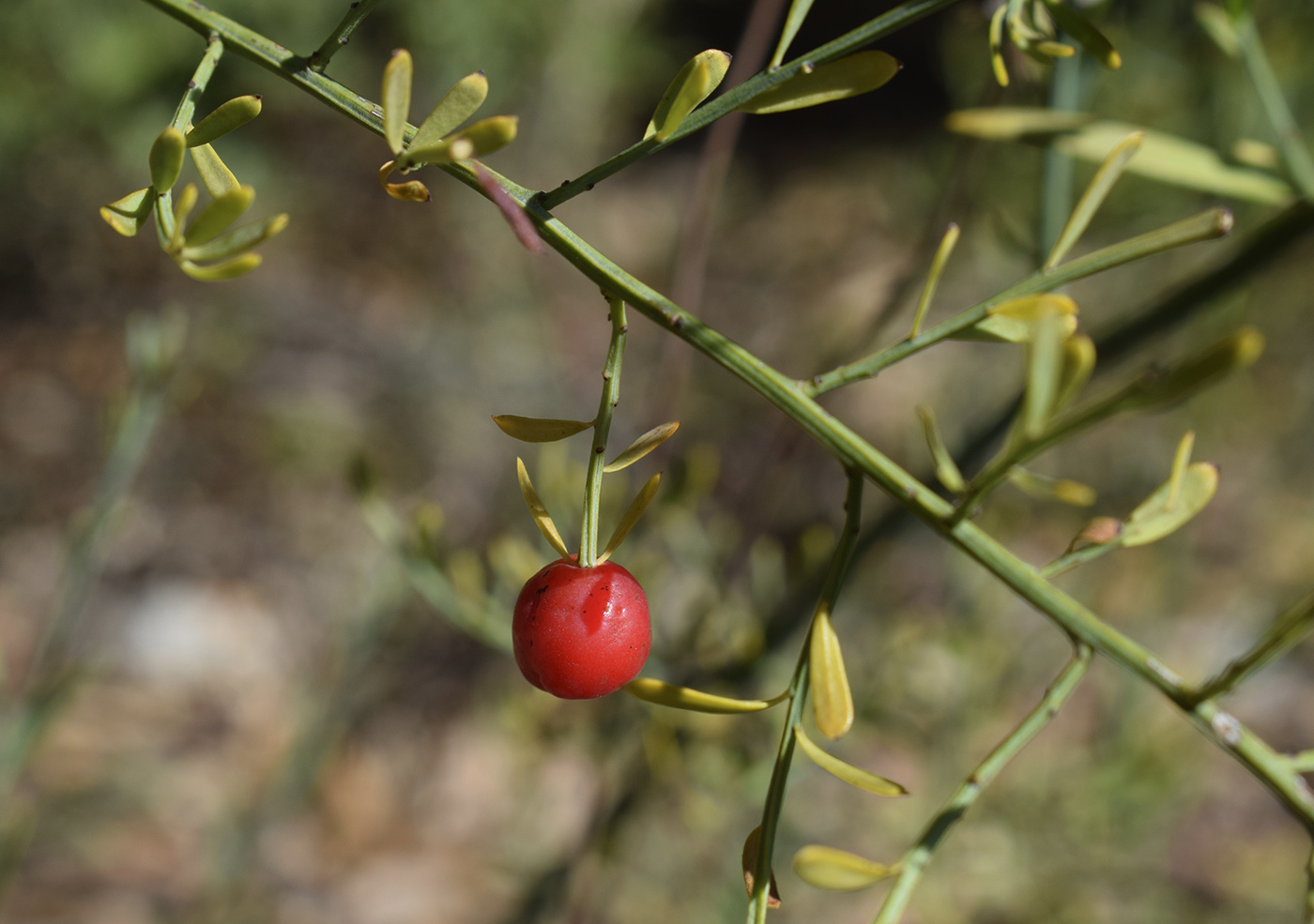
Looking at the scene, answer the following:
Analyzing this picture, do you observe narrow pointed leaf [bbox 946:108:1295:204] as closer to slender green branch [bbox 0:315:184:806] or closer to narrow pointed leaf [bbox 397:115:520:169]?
narrow pointed leaf [bbox 397:115:520:169]

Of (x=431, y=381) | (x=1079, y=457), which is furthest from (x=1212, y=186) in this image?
(x=431, y=381)

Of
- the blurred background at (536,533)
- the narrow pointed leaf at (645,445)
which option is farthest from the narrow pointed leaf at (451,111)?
the blurred background at (536,533)

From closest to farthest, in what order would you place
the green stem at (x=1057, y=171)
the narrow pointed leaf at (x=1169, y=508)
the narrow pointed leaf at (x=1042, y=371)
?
the narrow pointed leaf at (x=1042, y=371)
the narrow pointed leaf at (x=1169, y=508)
the green stem at (x=1057, y=171)

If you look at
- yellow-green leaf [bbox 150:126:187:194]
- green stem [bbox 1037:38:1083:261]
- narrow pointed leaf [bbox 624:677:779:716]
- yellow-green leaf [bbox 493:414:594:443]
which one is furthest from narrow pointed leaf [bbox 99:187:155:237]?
green stem [bbox 1037:38:1083:261]

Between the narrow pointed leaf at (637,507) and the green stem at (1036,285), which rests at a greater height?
the green stem at (1036,285)

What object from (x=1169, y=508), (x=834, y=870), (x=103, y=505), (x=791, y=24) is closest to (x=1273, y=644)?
(x=1169, y=508)

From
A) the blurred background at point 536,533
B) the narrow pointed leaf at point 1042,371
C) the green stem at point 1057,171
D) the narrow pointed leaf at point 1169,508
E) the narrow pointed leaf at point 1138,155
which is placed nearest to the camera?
the narrow pointed leaf at point 1042,371

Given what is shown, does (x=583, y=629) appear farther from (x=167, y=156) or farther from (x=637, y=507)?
(x=167, y=156)

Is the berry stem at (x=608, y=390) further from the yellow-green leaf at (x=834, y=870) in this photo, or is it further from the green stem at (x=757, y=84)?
the yellow-green leaf at (x=834, y=870)
